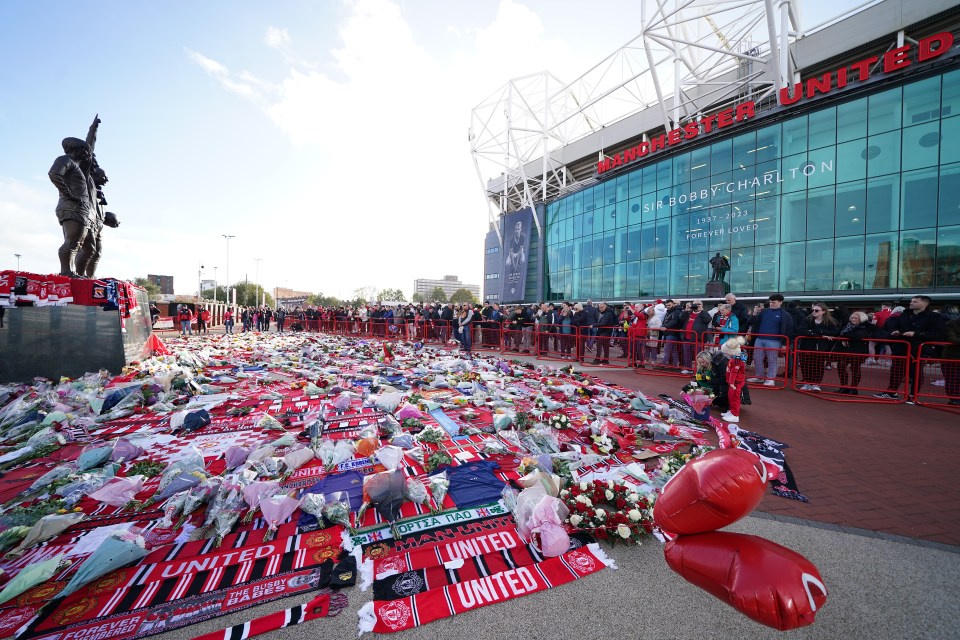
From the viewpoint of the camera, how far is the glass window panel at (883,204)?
50.0 feet

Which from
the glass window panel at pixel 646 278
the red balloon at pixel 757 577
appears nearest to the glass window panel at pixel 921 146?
the glass window panel at pixel 646 278

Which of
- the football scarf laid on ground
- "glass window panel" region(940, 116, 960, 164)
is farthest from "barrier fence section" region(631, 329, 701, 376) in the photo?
"glass window panel" region(940, 116, 960, 164)

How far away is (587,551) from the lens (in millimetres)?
2406

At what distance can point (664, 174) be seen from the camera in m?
23.0

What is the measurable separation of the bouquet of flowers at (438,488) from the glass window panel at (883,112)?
23.4 metres

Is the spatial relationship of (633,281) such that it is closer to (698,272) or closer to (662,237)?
(662,237)

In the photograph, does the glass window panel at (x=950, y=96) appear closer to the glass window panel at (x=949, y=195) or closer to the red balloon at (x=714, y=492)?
the glass window panel at (x=949, y=195)

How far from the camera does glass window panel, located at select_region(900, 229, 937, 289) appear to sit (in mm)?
14398

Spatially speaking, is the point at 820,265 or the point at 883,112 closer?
the point at 883,112

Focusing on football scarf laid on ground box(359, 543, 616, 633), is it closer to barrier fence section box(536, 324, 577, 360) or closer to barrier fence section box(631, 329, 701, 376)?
barrier fence section box(631, 329, 701, 376)

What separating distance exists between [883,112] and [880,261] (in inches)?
251

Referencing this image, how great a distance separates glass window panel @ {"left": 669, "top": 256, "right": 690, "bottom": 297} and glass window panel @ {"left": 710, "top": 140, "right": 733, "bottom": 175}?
502 cm

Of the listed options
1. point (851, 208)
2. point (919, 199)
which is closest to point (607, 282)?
point (851, 208)

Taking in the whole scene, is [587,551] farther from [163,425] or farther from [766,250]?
[766,250]
